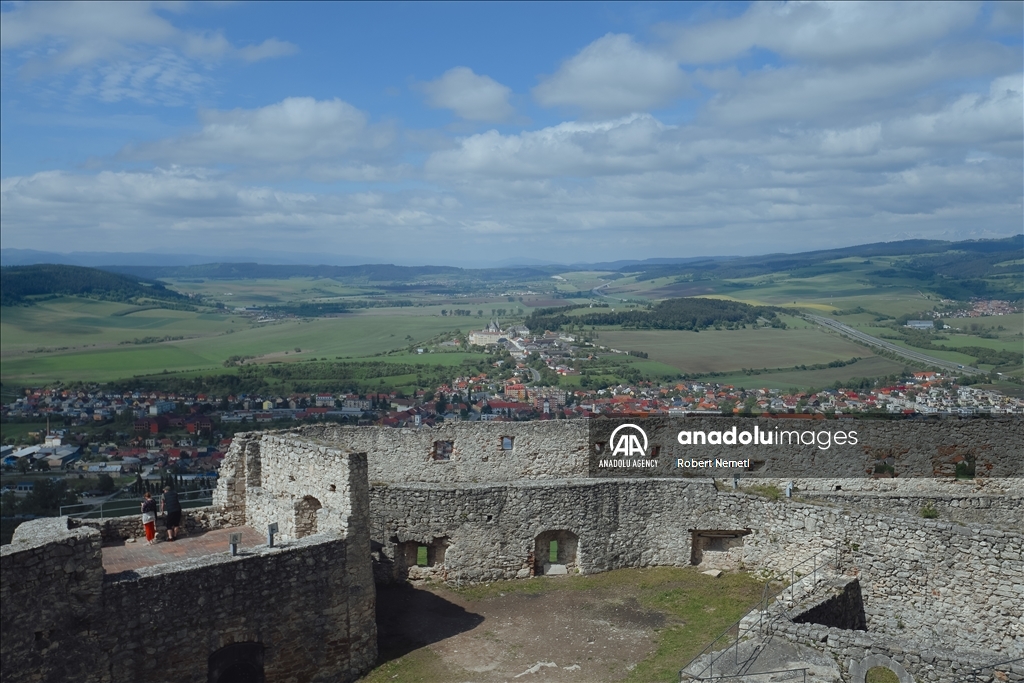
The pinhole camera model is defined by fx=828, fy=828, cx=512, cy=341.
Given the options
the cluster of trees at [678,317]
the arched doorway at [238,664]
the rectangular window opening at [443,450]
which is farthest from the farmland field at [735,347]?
the arched doorway at [238,664]

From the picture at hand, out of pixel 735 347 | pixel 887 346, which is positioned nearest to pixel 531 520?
pixel 887 346

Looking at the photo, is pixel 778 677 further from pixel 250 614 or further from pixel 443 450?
pixel 443 450

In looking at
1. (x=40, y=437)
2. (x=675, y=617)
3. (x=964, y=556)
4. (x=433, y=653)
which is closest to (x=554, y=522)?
(x=675, y=617)

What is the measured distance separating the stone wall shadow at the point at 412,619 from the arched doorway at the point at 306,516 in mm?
2064

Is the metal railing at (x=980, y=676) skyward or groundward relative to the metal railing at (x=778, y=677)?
skyward

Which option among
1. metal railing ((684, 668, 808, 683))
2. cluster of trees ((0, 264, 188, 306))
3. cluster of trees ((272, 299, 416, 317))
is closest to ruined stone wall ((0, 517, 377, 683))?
metal railing ((684, 668, 808, 683))

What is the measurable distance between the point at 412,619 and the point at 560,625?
2751mm

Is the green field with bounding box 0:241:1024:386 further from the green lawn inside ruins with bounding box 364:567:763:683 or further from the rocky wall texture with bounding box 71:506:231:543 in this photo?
the rocky wall texture with bounding box 71:506:231:543

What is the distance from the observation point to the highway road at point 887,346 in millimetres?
38562

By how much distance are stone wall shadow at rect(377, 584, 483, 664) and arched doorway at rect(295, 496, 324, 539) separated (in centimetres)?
206

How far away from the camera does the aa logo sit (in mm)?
21297

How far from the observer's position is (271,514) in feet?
52.6

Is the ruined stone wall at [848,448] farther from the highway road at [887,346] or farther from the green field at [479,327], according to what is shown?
the highway road at [887,346]

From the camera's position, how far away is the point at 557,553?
57.9 feet
